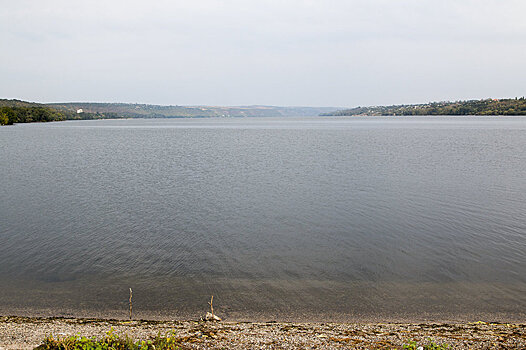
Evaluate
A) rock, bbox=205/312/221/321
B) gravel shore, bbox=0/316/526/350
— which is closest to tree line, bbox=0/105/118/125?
gravel shore, bbox=0/316/526/350

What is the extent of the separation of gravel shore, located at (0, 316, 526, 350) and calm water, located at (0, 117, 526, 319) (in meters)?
0.80

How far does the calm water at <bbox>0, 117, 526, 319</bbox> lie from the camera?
961 cm

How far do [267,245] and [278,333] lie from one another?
6130 mm

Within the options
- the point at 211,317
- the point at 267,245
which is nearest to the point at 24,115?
the point at 267,245

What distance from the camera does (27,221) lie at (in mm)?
16219

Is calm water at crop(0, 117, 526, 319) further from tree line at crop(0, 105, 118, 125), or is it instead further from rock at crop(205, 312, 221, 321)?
tree line at crop(0, 105, 118, 125)

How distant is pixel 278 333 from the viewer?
296 inches

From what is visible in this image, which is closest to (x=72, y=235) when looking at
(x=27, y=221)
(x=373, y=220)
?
(x=27, y=221)

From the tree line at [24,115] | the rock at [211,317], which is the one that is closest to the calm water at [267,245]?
the rock at [211,317]

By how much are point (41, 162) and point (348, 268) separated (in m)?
34.0

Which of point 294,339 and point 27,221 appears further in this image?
point 27,221

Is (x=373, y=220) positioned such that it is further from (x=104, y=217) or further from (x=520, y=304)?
(x=104, y=217)

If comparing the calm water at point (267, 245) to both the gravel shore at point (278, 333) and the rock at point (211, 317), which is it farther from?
the gravel shore at point (278, 333)

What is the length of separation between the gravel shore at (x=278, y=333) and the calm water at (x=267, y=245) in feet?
2.63
